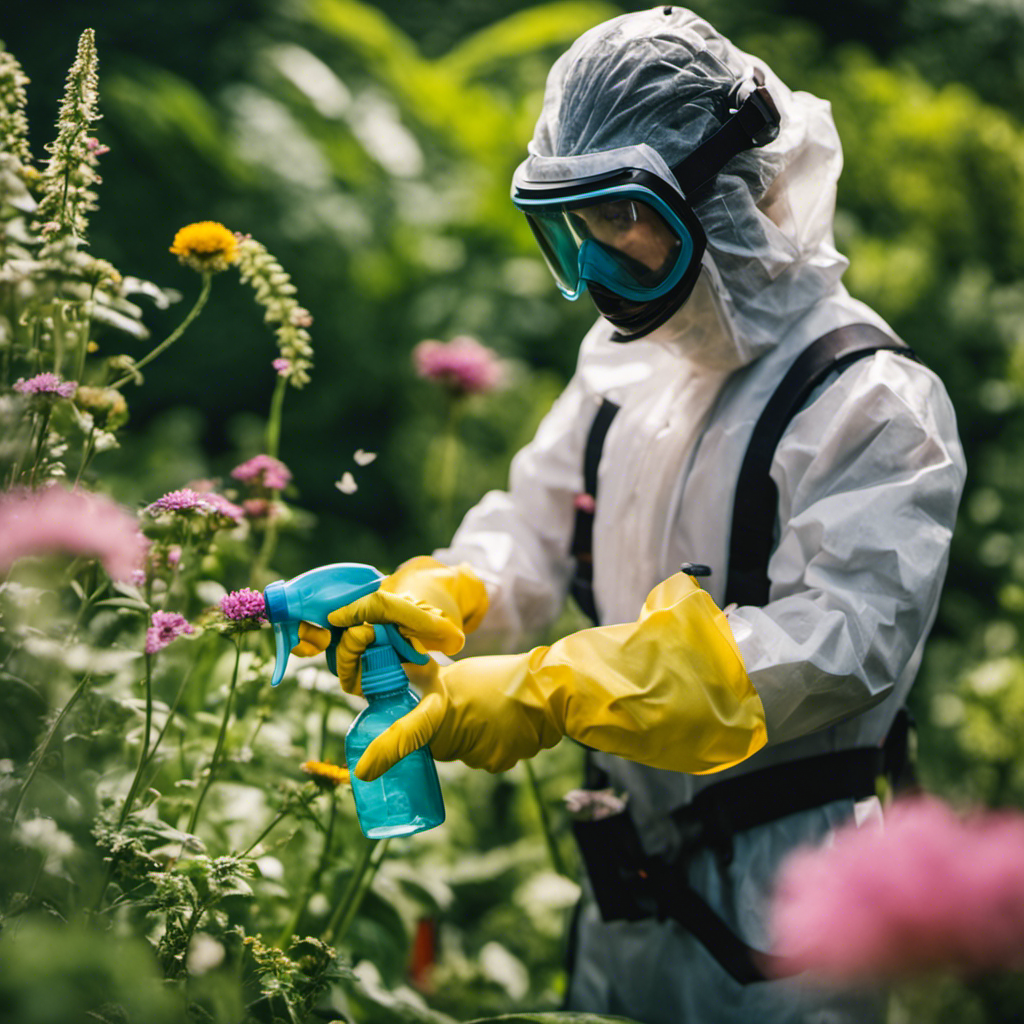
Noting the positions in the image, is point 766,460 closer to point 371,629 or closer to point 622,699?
point 622,699

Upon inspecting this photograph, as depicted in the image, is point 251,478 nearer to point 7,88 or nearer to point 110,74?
point 7,88

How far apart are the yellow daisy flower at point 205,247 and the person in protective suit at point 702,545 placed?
1.09 feet

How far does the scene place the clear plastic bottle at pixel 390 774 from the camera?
0.95 meters

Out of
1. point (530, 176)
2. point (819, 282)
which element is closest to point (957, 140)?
point (819, 282)

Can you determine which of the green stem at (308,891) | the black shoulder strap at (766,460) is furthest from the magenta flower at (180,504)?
the black shoulder strap at (766,460)

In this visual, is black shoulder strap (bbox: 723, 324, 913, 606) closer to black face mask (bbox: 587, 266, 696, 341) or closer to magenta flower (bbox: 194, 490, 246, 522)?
black face mask (bbox: 587, 266, 696, 341)

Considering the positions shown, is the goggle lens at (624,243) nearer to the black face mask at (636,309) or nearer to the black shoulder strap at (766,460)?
the black face mask at (636,309)

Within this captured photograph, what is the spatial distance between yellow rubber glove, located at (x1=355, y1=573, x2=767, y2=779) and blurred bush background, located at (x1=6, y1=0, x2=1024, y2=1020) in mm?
2097

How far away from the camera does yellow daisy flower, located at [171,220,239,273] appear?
1075mm

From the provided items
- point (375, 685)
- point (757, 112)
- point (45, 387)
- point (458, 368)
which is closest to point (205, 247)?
point (45, 387)

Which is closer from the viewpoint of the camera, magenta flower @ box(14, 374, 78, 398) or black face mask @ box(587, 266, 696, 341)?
magenta flower @ box(14, 374, 78, 398)

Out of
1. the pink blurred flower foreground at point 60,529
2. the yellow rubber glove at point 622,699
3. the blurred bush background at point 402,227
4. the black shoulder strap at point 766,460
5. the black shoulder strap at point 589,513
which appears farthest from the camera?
the blurred bush background at point 402,227

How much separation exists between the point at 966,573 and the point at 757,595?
2.42 m

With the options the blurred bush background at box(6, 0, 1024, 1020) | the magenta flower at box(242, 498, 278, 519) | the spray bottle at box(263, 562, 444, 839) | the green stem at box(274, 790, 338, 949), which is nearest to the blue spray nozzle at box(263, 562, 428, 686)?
the spray bottle at box(263, 562, 444, 839)
